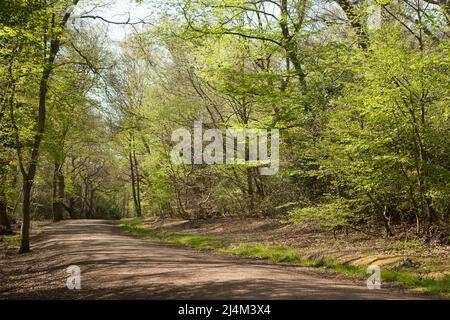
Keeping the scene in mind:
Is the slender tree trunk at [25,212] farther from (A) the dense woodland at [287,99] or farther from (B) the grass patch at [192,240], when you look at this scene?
(B) the grass patch at [192,240]

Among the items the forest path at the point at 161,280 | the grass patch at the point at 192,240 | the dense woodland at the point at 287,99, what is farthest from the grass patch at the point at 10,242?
the grass patch at the point at 192,240

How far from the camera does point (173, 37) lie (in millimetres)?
18812

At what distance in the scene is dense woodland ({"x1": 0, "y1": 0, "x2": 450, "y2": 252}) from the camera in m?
11.8

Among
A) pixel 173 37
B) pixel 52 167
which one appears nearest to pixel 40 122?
pixel 173 37

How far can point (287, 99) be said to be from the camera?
16.7 meters

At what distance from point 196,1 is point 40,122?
25.3ft

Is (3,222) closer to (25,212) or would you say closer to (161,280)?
(25,212)

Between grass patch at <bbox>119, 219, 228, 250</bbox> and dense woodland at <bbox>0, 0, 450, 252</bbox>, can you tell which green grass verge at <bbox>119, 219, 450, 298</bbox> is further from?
dense woodland at <bbox>0, 0, 450, 252</bbox>

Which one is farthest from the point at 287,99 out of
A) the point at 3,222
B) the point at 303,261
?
the point at 3,222

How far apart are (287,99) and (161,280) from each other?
9.76 metres

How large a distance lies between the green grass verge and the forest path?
645 mm

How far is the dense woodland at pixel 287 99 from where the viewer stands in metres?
11.8

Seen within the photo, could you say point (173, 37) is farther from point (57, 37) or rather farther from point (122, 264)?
point (122, 264)

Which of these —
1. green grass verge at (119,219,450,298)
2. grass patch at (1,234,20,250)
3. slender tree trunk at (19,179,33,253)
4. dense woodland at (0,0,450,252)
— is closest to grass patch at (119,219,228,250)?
green grass verge at (119,219,450,298)
